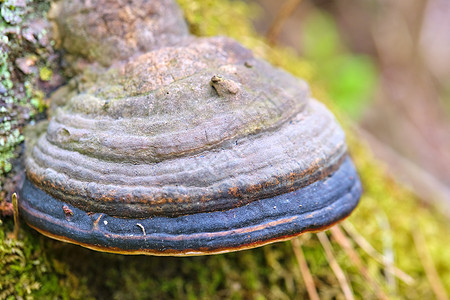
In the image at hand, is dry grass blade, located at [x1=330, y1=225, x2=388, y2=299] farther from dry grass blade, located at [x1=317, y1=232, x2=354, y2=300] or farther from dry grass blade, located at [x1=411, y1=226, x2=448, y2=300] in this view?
dry grass blade, located at [x1=411, y1=226, x2=448, y2=300]

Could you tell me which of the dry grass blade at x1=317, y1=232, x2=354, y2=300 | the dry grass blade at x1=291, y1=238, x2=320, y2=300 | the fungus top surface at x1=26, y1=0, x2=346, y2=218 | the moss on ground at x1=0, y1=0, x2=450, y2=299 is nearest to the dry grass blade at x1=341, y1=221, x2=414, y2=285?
the moss on ground at x1=0, y1=0, x2=450, y2=299

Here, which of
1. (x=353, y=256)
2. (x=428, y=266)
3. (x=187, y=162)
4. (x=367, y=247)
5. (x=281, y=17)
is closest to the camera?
(x=187, y=162)

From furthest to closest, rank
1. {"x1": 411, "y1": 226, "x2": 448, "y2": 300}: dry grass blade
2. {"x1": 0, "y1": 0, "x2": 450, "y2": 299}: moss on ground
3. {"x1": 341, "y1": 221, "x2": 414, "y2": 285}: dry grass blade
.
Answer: {"x1": 411, "y1": 226, "x2": 448, "y2": 300}: dry grass blade
{"x1": 341, "y1": 221, "x2": 414, "y2": 285}: dry grass blade
{"x1": 0, "y1": 0, "x2": 450, "y2": 299}: moss on ground

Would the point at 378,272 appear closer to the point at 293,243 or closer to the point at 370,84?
the point at 293,243

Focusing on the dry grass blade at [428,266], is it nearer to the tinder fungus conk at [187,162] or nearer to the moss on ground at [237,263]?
the moss on ground at [237,263]

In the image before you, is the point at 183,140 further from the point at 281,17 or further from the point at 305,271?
the point at 281,17

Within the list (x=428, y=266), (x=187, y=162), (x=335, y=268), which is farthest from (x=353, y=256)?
(x=187, y=162)
